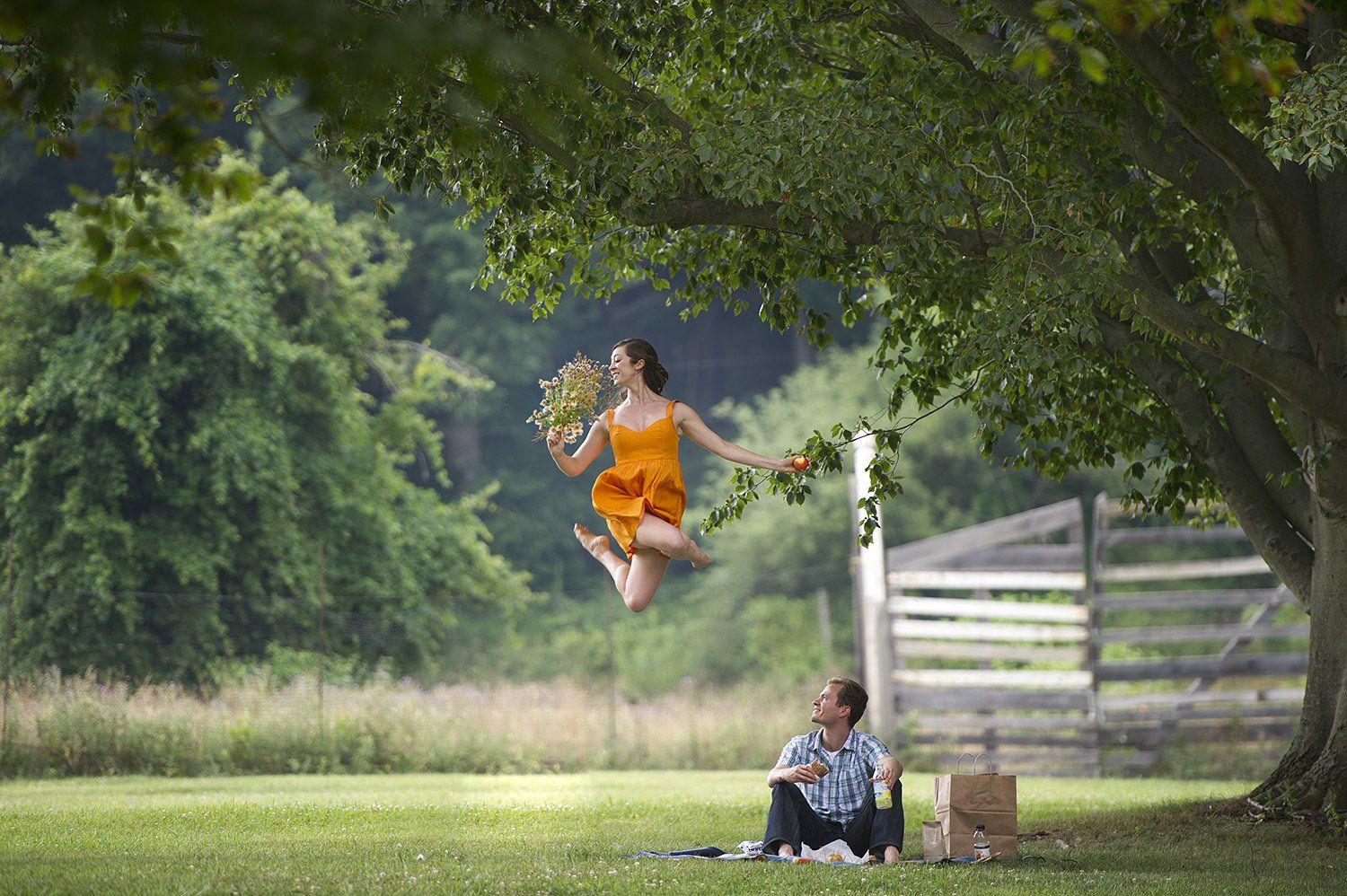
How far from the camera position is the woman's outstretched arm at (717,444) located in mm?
7617

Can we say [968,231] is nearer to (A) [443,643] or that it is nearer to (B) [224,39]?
(B) [224,39]

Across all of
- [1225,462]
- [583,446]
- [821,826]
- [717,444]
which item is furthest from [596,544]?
[1225,462]

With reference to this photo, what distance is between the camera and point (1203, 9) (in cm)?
730

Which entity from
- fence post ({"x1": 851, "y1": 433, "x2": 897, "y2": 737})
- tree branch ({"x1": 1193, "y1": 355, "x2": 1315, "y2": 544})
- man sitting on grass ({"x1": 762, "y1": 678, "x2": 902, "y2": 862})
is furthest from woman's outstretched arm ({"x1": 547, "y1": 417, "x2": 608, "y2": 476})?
fence post ({"x1": 851, "y1": 433, "x2": 897, "y2": 737})

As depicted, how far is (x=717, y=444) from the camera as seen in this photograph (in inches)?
306

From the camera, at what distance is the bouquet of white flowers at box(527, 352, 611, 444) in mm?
8242

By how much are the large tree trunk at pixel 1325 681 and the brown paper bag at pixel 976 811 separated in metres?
2.58

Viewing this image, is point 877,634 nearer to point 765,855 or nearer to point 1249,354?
point 1249,354

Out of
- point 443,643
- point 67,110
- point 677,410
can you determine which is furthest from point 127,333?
point 677,410

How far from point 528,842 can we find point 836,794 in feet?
5.87

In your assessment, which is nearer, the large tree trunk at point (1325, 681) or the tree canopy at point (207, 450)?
the large tree trunk at point (1325, 681)

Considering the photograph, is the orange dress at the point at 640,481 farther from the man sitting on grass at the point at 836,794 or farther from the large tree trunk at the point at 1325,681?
the large tree trunk at the point at 1325,681

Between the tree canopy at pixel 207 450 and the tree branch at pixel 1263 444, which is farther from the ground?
the tree canopy at pixel 207 450

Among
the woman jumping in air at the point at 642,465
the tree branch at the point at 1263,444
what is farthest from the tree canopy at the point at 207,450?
the tree branch at the point at 1263,444
